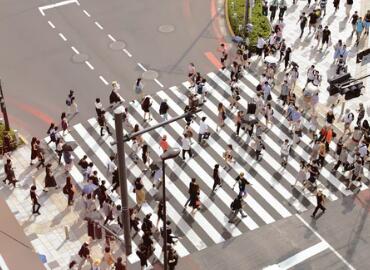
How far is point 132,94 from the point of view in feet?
120

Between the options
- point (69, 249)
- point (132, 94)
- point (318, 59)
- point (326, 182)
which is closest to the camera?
point (69, 249)

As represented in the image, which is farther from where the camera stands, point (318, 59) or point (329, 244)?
point (318, 59)

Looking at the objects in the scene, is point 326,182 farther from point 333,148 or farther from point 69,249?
point 69,249

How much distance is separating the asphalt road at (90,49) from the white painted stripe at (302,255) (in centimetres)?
1247

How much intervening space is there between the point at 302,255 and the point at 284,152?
534 cm

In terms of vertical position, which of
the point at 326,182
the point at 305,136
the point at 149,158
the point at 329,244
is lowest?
the point at 329,244

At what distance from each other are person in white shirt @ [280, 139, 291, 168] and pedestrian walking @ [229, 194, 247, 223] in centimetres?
353

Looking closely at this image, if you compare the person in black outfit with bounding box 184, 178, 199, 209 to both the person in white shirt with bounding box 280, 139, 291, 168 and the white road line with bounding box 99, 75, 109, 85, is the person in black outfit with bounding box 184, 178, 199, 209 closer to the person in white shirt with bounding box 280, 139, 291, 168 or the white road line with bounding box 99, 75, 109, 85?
the person in white shirt with bounding box 280, 139, 291, 168

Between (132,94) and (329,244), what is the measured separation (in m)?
13.0

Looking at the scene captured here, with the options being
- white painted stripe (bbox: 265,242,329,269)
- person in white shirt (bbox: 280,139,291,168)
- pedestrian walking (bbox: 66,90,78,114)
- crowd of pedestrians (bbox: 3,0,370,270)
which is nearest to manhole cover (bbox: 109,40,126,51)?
crowd of pedestrians (bbox: 3,0,370,270)

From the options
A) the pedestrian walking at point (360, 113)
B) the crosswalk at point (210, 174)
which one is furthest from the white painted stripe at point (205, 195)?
the pedestrian walking at point (360, 113)

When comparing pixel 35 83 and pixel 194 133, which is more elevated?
pixel 35 83

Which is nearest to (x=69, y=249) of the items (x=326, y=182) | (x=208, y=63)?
(x=326, y=182)

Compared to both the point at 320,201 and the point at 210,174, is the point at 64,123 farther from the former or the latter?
the point at 320,201
